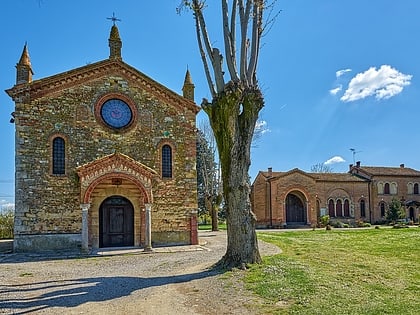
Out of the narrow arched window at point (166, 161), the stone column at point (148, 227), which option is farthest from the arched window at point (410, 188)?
the stone column at point (148, 227)

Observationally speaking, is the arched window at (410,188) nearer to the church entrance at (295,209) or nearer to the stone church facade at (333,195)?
the stone church facade at (333,195)

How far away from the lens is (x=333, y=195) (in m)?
46.5

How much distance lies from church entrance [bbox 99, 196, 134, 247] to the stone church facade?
77.0 ft

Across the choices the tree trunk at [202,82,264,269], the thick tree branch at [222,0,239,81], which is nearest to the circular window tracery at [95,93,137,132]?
the tree trunk at [202,82,264,269]

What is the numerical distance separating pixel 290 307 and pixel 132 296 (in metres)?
3.67

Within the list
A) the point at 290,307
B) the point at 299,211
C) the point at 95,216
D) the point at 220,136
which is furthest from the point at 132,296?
the point at 299,211

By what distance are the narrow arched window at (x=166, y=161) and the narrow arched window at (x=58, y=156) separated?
5037 millimetres

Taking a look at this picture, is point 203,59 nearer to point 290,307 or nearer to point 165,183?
point 290,307

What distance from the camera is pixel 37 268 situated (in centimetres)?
1467

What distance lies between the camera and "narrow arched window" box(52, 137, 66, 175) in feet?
65.9

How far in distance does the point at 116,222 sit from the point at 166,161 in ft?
13.5

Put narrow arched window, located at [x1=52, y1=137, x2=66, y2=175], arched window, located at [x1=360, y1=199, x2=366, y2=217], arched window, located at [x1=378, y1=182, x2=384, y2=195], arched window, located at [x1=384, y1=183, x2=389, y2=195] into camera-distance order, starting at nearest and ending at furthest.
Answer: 1. narrow arched window, located at [x1=52, y1=137, x2=66, y2=175]
2. arched window, located at [x1=360, y1=199, x2=366, y2=217]
3. arched window, located at [x1=378, y1=182, x2=384, y2=195]
4. arched window, located at [x1=384, y1=183, x2=389, y2=195]

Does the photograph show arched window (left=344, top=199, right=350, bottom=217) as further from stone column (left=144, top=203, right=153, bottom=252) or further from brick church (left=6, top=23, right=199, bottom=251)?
stone column (left=144, top=203, right=153, bottom=252)

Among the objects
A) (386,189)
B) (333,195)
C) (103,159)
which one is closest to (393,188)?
(386,189)
